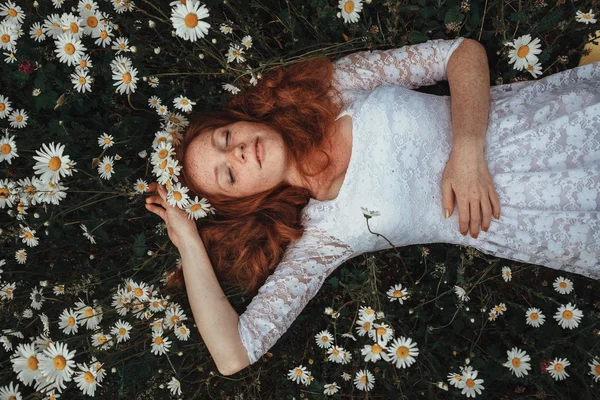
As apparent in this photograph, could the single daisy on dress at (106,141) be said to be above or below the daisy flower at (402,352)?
above

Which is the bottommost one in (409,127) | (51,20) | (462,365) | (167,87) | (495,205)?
(462,365)

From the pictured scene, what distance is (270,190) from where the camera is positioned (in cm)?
246

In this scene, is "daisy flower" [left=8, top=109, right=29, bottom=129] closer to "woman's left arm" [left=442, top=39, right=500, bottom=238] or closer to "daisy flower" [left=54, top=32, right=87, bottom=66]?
"daisy flower" [left=54, top=32, right=87, bottom=66]

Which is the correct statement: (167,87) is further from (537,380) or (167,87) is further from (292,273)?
(537,380)

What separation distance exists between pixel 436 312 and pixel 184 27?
6.96 feet

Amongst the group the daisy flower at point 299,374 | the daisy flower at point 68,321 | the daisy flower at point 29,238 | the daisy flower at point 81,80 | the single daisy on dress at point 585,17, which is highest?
the daisy flower at point 81,80

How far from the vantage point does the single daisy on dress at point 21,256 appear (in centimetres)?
274

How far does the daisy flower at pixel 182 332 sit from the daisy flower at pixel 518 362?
1733 mm

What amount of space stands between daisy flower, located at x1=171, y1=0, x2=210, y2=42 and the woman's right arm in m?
1.00

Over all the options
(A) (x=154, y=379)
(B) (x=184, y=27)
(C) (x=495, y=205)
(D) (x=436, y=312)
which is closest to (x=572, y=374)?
(D) (x=436, y=312)

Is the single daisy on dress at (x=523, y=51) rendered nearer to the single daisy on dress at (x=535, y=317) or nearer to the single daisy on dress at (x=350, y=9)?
the single daisy on dress at (x=350, y=9)

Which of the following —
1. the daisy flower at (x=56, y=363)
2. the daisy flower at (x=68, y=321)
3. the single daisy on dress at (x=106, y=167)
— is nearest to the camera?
the daisy flower at (x=56, y=363)

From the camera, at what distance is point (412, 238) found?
232 centimetres

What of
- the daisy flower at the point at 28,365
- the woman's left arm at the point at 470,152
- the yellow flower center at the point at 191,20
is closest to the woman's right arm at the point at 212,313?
the daisy flower at the point at 28,365
